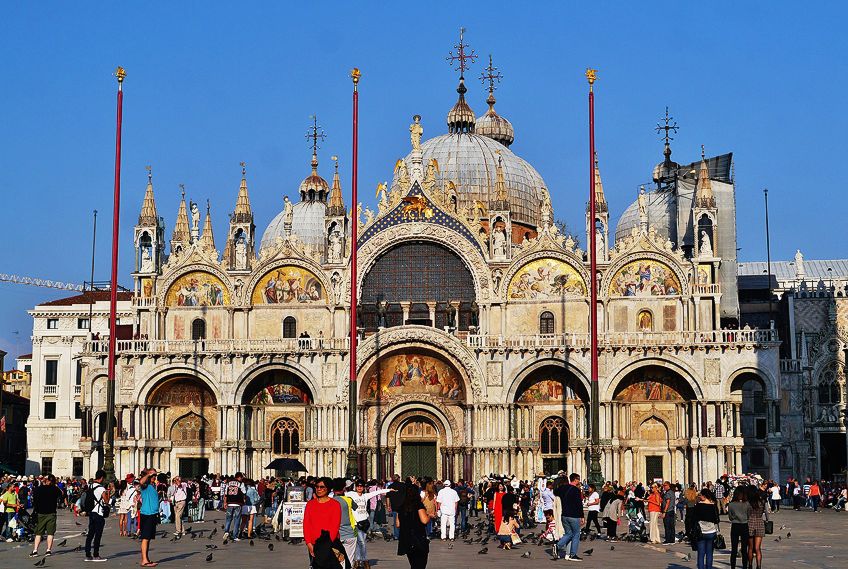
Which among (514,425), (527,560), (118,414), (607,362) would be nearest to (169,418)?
(118,414)

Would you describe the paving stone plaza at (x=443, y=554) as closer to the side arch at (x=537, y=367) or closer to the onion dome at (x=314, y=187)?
the side arch at (x=537, y=367)

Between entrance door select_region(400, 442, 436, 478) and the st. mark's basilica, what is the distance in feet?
0.22

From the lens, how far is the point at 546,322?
65.6 meters

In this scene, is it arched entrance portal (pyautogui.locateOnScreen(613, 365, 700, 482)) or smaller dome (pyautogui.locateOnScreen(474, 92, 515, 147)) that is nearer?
arched entrance portal (pyautogui.locateOnScreen(613, 365, 700, 482))

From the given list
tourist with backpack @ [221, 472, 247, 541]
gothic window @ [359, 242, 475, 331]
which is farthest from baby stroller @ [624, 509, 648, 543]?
gothic window @ [359, 242, 475, 331]

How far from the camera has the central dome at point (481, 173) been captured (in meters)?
78.9

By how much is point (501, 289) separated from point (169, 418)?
56.2 feet

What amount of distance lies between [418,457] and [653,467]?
36.1 feet

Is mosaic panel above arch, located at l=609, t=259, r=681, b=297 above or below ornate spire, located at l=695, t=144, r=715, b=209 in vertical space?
below

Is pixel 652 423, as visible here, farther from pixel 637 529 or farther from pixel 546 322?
pixel 637 529

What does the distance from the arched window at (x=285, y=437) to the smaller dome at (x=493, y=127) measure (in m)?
26.7

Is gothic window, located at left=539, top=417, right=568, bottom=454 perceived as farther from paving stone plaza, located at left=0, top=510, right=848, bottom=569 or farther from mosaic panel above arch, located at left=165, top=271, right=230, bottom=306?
paving stone plaza, located at left=0, top=510, right=848, bottom=569

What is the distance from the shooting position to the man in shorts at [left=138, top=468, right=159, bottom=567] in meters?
29.2

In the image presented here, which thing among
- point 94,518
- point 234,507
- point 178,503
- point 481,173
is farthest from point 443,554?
point 481,173
